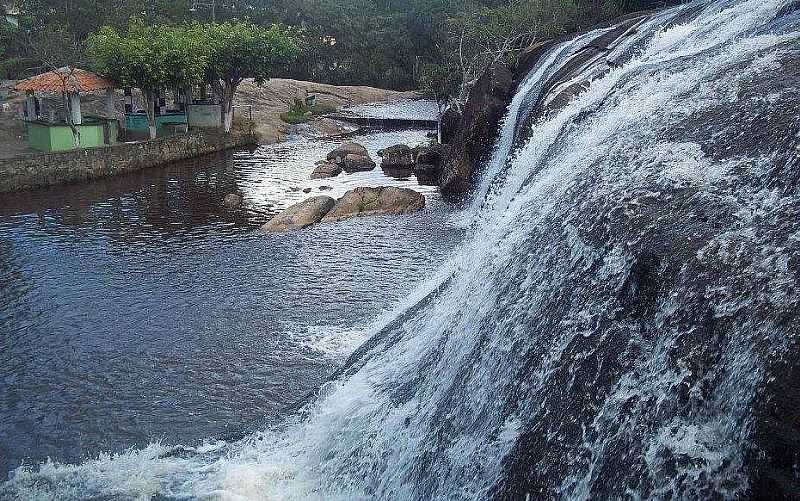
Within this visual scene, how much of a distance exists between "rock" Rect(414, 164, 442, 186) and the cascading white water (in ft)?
47.6

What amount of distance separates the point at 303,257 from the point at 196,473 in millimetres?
8867

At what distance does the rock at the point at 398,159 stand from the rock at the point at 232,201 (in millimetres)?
8398

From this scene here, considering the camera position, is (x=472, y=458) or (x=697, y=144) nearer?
(x=472, y=458)

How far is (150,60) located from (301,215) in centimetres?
1229

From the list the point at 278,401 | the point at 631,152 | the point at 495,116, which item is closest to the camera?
the point at 631,152

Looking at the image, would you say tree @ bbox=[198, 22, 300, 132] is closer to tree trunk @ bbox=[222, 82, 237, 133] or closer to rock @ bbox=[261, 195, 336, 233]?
tree trunk @ bbox=[222, 82, 237, 133]

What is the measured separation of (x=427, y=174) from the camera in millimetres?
28156

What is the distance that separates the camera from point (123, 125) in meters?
33.6

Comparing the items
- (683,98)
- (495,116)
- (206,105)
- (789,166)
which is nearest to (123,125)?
(206,105)

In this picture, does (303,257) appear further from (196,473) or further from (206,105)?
(206,105)

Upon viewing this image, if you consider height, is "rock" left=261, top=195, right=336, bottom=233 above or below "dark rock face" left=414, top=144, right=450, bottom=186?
below

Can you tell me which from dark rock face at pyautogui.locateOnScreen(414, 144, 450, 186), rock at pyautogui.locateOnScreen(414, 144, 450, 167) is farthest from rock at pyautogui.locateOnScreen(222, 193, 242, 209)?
rock at pyautogui.locateOnScreen(414, 144, 450, 167)

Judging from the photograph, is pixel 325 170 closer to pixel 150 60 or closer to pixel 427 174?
pixel 427 174

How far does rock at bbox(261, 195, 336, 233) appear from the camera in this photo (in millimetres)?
20234
